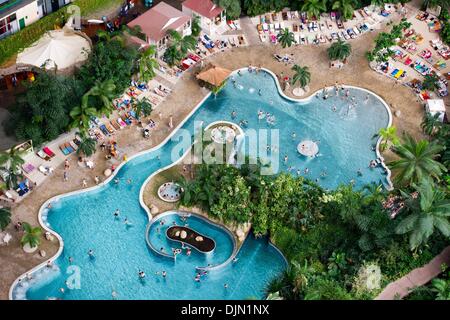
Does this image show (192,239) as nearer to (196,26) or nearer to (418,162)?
(418,162)

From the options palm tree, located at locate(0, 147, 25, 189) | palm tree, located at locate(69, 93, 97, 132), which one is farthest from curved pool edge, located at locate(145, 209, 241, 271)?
palm tree, located at locate(0, 147, 25, 189)

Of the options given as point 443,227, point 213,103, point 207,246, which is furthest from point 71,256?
point 443,227

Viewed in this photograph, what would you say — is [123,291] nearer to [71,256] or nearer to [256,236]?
[71,256]

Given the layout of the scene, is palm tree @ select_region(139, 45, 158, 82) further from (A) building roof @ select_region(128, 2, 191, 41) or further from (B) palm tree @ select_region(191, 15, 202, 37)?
(B) palm tree @ select_region(191, 15, 202, 37)

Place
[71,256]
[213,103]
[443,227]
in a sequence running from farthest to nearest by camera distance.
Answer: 1. [213,103]
2. [71,256]
3. [443,227]

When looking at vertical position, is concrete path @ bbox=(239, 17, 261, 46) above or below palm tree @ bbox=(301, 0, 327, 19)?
below

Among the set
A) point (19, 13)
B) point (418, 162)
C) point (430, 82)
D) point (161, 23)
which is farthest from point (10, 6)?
point (430, 82)

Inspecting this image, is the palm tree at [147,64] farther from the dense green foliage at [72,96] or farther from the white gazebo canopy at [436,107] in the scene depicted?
the white gazebo canopy at [436,107]
